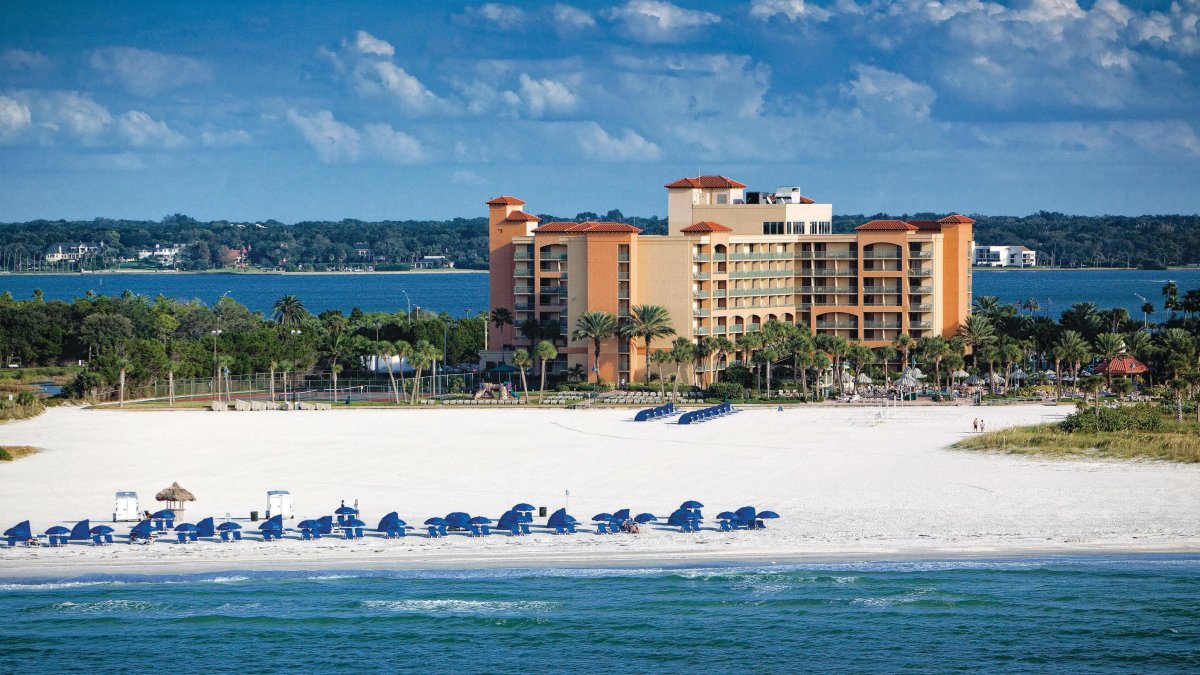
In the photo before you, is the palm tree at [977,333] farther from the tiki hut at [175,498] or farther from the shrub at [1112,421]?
the tiki hut at [175,498]

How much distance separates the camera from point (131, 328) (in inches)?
5576

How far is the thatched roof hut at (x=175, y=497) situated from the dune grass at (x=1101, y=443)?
38194mm

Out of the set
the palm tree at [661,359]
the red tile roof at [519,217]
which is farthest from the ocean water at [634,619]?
the red tile roof at [519,217]

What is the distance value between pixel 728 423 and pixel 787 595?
123ft

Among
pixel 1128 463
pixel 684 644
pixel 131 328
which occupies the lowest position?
pixel 684 644

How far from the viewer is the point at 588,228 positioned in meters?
113

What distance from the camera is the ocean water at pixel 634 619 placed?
1729 inches

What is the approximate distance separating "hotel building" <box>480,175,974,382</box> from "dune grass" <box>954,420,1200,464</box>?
40910 mm

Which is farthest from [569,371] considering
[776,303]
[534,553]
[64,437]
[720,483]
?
[534,553]

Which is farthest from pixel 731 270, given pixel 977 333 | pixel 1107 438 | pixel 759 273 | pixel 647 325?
pixel 1107 438

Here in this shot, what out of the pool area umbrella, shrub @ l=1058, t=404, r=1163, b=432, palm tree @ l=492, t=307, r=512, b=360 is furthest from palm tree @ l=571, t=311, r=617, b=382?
the pool area umbrella

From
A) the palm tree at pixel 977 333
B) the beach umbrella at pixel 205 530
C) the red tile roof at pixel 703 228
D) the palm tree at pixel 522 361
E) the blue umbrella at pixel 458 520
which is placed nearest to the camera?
the beach umbrella at pixel 205 530

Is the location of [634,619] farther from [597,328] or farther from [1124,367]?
[1124,367]

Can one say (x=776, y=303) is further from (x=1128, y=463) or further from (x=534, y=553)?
(x=534, y=553)
